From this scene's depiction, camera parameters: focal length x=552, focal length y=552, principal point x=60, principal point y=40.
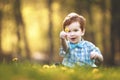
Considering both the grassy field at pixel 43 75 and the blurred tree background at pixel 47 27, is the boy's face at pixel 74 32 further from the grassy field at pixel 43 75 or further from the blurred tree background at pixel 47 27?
the blurred tree background at pixel 47 27

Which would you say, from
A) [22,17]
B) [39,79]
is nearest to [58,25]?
[22,17]

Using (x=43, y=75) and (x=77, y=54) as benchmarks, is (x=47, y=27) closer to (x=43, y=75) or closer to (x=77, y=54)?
(x=77, y=54)

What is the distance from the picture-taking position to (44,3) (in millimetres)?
22453

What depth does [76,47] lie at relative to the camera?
6.54 meters

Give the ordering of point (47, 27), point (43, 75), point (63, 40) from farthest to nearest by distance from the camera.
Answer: point (47, 27) < point (63, 40) < point (43, 75)

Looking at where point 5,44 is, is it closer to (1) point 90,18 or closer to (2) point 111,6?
(1) point 90,18

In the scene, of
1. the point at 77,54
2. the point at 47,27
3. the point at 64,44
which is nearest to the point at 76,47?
the point at 77,54

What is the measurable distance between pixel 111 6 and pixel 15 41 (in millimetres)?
5673

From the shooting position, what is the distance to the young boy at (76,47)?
645 cm

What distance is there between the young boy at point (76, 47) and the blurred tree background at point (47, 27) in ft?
35.0

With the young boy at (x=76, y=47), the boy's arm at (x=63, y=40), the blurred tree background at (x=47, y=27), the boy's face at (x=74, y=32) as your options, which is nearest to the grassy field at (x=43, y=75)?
the boy's arm at (x=63, y=40)

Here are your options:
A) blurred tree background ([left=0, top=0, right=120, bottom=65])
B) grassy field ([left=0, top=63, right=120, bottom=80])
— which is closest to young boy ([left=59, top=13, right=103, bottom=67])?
grassy field ([left=0, top=63, right=120, bottom=80])

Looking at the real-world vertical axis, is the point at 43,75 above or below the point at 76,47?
below

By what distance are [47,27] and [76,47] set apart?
52.1ft
